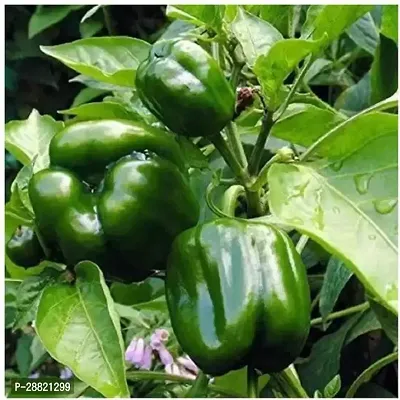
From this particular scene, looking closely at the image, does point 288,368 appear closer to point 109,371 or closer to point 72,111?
point 109,371

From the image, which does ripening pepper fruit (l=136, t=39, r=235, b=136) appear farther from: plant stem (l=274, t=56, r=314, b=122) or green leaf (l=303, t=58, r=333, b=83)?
green leaf (l=303, t=58, r=333, b=83)

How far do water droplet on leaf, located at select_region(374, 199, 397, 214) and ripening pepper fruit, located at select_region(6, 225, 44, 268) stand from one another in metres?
0.31

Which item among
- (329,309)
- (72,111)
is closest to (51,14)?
(72,111)

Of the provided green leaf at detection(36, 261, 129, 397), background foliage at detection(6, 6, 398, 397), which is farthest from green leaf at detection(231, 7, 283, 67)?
green leaf at detection(36, 261, 129, 397)

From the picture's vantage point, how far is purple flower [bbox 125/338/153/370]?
108 cm

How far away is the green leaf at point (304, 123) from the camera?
849mm

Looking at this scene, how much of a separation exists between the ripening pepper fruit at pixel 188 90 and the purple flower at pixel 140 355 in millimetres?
393

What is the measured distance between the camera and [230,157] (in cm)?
78

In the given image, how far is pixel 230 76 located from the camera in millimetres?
826

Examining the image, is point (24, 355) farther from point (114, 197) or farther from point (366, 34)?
point (114, 197)

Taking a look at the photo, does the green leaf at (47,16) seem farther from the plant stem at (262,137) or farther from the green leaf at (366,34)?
the plant stem at (262,137)

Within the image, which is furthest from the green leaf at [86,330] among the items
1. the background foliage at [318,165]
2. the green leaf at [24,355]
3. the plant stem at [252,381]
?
the green leaf at [24,355]

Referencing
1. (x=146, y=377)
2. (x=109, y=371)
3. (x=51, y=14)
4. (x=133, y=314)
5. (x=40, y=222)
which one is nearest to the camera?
(x=109, y=371)

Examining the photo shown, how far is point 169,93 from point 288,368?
263 millimetres
